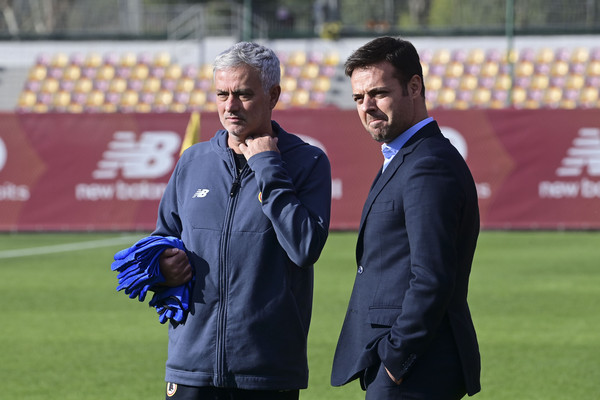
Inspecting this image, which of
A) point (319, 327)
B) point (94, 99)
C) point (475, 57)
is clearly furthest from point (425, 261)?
point (94, 99)

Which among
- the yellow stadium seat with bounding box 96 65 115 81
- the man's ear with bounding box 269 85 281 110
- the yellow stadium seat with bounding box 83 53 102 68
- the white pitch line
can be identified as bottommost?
the white pitch line

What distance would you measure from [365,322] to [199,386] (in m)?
0.72

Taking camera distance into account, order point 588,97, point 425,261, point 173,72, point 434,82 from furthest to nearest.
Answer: point 173,72, point 434,82, point 588,97, point 425,261

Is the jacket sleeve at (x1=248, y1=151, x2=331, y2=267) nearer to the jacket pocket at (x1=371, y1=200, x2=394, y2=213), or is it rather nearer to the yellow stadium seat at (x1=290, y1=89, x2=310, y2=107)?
the jacket pocket at (x1=371, y1=200, x2=394, y2=213)

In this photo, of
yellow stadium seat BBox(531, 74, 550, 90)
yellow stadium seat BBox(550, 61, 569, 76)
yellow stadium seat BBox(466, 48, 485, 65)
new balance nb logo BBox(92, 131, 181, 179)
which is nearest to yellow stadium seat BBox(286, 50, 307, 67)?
yellow stadium seat BBox(466, 48, 485, 65)

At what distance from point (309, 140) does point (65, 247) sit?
5.00 m

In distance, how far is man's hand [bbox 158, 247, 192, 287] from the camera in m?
3.57

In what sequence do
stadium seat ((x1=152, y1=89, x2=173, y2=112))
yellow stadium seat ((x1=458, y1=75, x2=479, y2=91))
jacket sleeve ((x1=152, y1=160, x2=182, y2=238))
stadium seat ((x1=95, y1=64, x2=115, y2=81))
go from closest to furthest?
1. jacket sleeve ((x1=152, y1=160, x2=182, y2=238))
2. yellow stadium seat ((x1=458, y1=75, x2=479, y2=91))
3. stadium seat ((x1=152, y1=89, x2=173, y2=112))
4. stadium seat ((x1=95, y1=64, x2=115, y2=81))

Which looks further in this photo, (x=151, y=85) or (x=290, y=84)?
(x=151, y=85)

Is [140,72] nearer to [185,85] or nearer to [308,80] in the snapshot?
[185,85]

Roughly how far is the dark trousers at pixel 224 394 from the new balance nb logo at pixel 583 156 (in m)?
15.4

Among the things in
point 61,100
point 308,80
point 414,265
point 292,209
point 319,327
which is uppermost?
point 292,209

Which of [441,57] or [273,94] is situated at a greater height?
[273,94]

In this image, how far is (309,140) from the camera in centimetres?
1844
